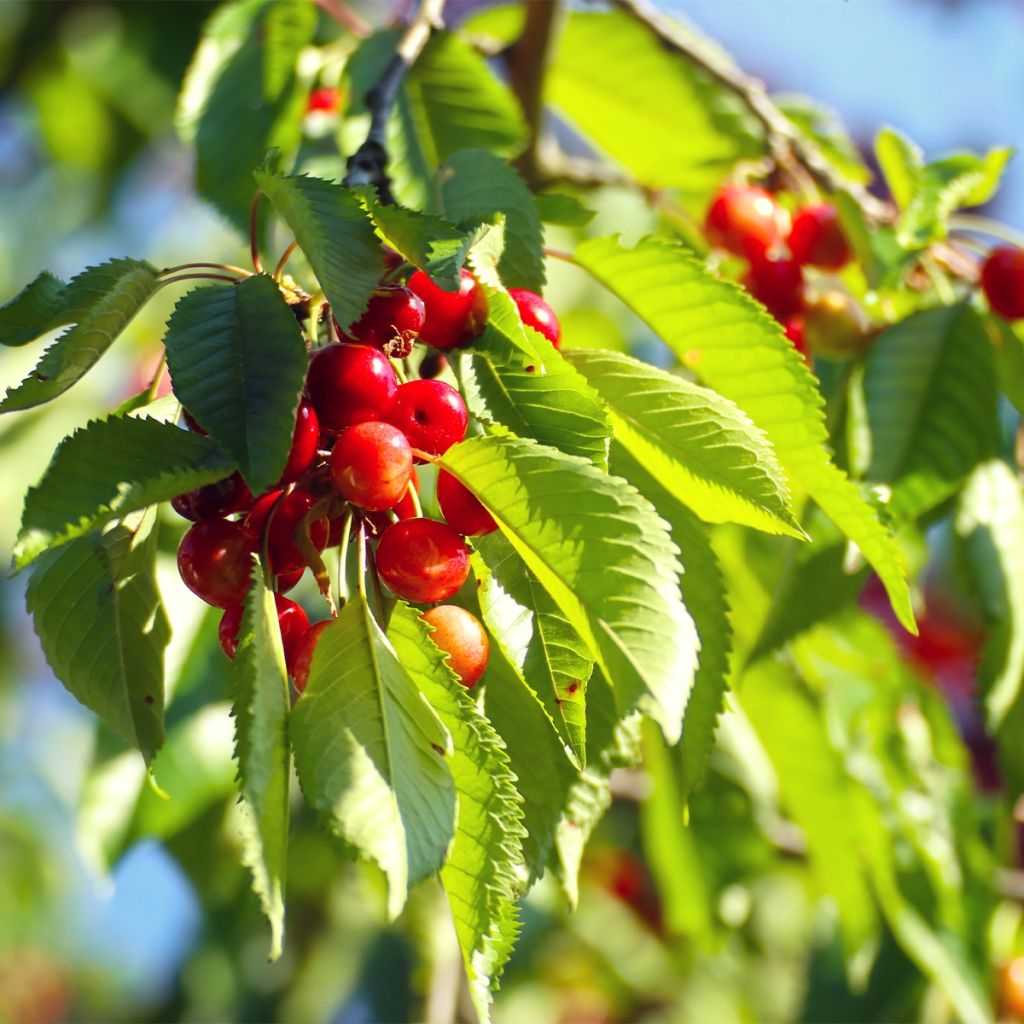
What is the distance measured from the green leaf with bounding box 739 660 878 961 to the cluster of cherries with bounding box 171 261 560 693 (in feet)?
3.17

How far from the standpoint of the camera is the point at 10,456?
1827mm

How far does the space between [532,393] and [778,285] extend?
0.73 metres

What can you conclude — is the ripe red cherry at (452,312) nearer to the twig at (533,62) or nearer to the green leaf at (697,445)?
the green leaf at (697,445)

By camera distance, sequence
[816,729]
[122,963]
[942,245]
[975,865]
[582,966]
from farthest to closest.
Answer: [122,963] → [582,966] → [975,865] → [816,729] → [942,245]

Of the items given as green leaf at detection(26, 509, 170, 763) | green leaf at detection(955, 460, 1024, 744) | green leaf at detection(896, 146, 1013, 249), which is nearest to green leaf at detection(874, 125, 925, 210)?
green leaf at detection(896, 146, 1013, 249)

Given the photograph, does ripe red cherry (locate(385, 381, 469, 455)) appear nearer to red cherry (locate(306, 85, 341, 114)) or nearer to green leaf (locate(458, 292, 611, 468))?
green leaf (locate(458, 292, 611, 468))

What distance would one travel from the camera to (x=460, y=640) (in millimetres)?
787

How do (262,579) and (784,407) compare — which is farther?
(784,407)

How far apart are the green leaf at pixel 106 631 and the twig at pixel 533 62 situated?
3.76 feet

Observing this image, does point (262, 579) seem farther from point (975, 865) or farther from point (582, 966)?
point (582, 966)

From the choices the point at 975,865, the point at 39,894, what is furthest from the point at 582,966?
the point at 975,865

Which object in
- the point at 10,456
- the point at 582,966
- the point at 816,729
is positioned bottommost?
the point at 582,966

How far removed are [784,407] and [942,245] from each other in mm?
608

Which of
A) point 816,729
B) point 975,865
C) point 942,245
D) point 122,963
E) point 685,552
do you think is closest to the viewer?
point 685,552
